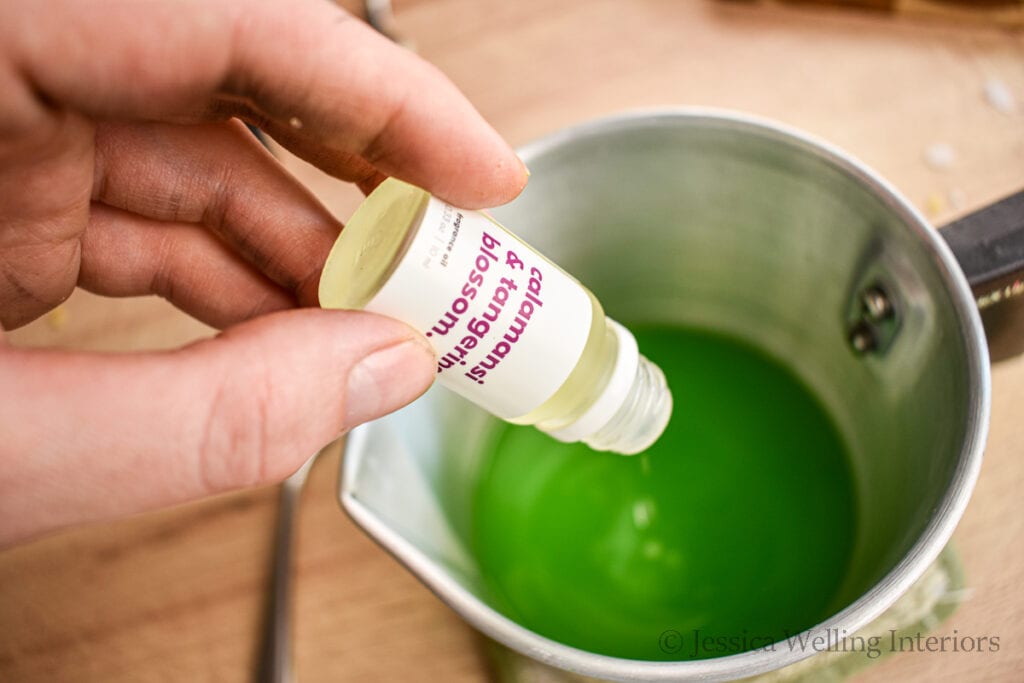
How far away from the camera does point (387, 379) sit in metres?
0.30

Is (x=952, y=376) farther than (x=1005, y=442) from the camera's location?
No

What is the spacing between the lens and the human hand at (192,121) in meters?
0.26

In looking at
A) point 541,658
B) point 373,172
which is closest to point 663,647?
point 541,658

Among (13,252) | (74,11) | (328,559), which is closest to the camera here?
(74,11)

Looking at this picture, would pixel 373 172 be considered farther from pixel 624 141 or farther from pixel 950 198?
pixel 950 198

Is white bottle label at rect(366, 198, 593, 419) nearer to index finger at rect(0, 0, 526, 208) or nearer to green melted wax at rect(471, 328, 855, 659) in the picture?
index finger at rect(0, 0, 526, 208)

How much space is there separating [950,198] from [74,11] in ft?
1.63

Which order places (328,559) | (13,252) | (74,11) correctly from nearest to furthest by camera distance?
(74,11)
(13,252)
(328,559)

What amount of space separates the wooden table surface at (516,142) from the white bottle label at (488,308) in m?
0.18

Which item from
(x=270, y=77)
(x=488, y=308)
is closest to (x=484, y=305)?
(x=488, y=308)

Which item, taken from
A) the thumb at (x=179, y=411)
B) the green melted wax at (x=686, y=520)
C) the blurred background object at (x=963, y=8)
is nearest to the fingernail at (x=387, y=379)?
the thumb at (x=179, y=411)

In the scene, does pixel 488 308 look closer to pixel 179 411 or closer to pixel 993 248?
pixel 179 411

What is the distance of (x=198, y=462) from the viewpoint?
10.9 inches

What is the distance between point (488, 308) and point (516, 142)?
1.01ft
